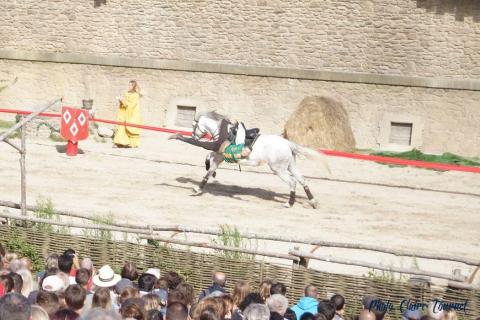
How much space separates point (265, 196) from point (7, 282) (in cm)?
849

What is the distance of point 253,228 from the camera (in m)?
13.3

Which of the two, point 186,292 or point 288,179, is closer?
point 186,292

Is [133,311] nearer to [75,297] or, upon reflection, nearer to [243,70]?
[75,297]

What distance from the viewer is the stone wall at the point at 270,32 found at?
63.7 ft

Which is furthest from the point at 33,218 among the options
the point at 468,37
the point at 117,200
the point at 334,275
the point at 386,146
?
the point at 468,37

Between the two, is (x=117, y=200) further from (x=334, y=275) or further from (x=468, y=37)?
(x=468, y=37)

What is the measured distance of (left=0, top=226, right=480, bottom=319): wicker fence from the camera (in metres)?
9.41

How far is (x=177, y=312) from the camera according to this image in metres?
6.56

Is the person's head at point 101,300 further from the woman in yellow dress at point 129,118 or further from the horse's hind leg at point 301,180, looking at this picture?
the woman in yellow dress at point 129,118

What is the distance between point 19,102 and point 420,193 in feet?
36.6

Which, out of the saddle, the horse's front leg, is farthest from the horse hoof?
the horse's front leg

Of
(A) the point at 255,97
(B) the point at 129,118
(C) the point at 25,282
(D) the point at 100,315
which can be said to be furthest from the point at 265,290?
(A) the point at 255,97

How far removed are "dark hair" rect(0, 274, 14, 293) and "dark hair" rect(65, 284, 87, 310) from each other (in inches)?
27.4

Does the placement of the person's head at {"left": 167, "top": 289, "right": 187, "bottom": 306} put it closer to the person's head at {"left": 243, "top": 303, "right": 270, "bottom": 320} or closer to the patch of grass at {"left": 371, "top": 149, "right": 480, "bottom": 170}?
the person's head at {"left": 243, "top": 303, "right": 270, "bottom": 320}
